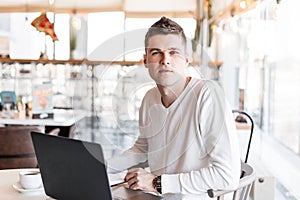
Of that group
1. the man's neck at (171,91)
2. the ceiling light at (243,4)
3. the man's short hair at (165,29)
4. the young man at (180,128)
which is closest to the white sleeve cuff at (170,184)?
the young man at (180,128)

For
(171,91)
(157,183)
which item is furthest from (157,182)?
(171,91)

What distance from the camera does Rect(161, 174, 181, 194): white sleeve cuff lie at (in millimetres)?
1244

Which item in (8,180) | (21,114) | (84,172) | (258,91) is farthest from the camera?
(258,91)

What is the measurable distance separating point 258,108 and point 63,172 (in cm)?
409

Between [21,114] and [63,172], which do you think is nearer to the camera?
[63,172]

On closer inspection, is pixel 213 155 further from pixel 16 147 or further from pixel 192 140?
pixel 16 147

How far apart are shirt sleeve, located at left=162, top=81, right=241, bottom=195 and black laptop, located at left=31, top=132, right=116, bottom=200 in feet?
0.77

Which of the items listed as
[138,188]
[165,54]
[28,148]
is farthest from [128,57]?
[28,148]

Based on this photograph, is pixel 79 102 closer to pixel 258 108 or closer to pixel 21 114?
pixel 21 114

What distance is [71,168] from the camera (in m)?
1.15

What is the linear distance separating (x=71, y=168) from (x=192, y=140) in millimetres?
356

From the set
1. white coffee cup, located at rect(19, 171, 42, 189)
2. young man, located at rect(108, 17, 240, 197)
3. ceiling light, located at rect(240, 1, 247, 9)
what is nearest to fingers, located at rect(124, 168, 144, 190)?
young man, located at rect(108, 17, 240, 197)

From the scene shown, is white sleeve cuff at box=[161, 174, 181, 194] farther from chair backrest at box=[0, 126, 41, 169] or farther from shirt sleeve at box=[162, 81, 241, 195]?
chair backrest at box=[0, 126, 41, 169]

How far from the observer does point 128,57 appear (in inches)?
49.0
